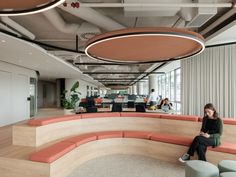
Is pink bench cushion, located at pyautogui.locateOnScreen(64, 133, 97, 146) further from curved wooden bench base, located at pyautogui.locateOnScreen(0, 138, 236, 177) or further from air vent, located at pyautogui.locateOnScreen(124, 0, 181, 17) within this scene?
air vent, located at pyautogui.locateOnScreen(124, 0, 181, 17)

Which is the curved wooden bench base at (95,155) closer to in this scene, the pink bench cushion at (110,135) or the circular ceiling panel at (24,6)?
the pink bench cushion at (110,135)

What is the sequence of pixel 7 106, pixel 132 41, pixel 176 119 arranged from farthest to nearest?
pixel 7 106 → pixel 176 119 → pixel 132 41

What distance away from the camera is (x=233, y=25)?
4.18 metres

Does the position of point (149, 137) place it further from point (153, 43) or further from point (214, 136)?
point (153, 43)

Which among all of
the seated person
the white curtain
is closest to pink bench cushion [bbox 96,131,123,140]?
the white curtain

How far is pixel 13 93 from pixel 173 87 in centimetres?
963

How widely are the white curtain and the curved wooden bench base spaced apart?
255 centimetres

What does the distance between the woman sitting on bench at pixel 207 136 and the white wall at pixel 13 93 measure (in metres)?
7.86

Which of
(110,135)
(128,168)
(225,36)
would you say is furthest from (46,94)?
(225,36)

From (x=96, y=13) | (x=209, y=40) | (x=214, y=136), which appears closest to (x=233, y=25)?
(x=209, y=40)

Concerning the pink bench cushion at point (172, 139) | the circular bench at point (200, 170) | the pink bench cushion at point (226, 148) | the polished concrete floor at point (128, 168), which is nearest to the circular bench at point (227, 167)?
the circular bench at point (200, 170)

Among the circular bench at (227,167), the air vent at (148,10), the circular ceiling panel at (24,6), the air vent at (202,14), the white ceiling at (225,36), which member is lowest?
the circular bench at (227,167)

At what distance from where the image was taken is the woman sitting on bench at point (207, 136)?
12.2 feet

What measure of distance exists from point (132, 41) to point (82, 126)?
2.75m
